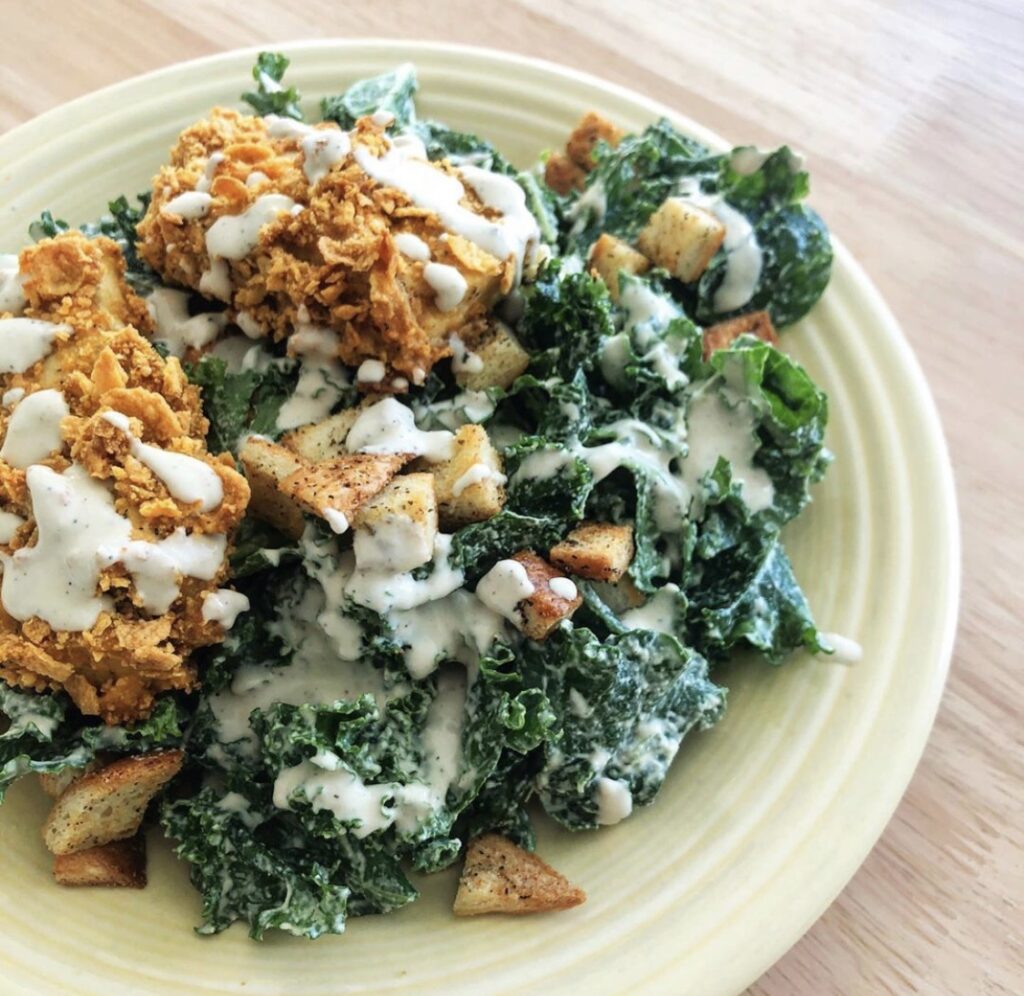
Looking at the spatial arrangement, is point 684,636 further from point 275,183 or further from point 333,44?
point 333,44

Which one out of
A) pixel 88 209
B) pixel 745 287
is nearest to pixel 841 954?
pixel 745 287

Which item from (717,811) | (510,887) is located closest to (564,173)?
(717,811)

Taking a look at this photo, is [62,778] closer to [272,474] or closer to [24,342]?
[272,474]

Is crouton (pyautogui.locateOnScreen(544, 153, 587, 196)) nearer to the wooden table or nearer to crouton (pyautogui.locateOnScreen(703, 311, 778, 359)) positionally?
crouton (pyautogui.locateOnScreen(703, 311, 778, 359))

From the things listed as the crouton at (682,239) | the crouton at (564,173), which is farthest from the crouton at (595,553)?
the crouton at (564,173)

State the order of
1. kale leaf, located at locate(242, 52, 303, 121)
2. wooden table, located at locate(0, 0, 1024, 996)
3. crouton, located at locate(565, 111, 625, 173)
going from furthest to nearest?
crouton, located at locate(565, 111, 625, 173), kale leaf, located at locate(242, 52, 303, 121), wooden table, located at locate(0, 0, 1024, 996)

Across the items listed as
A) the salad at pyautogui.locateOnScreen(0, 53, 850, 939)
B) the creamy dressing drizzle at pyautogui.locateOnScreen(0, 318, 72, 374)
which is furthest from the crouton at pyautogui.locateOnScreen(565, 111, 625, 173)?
the creamy dressing drizzle at pyautogui.locateOnScreen(0, 318, 72, 374)
